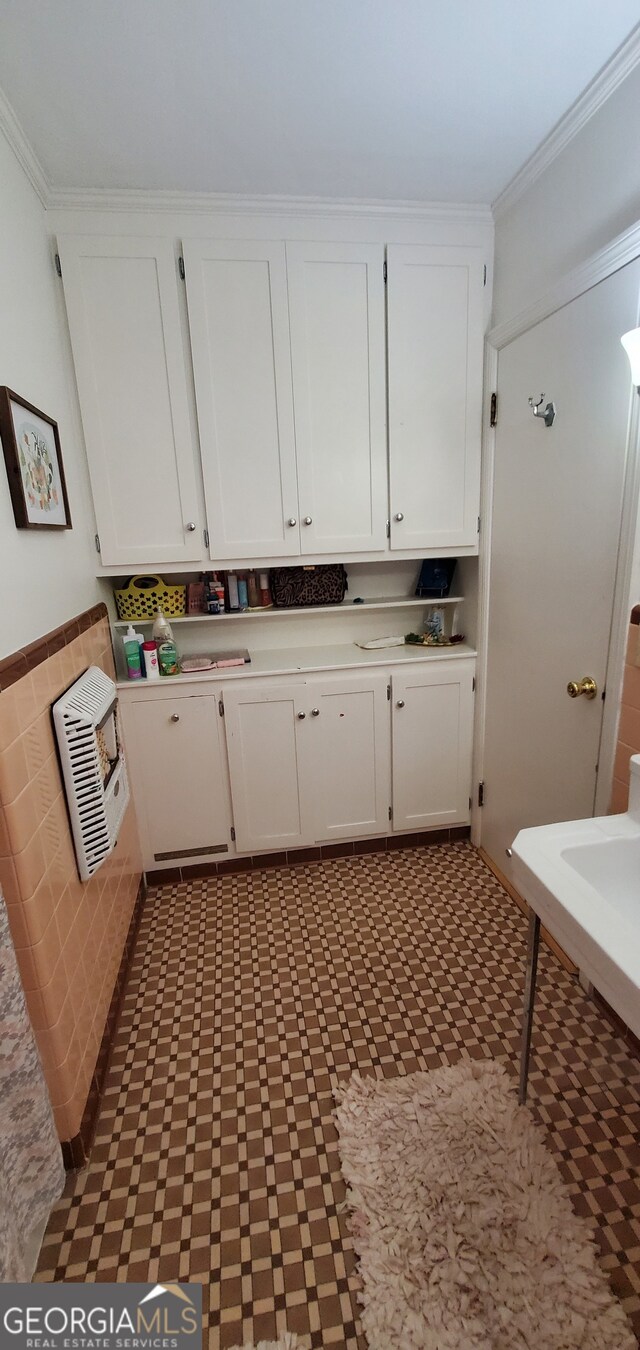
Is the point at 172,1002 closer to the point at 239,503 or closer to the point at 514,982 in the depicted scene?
the point at 514,982

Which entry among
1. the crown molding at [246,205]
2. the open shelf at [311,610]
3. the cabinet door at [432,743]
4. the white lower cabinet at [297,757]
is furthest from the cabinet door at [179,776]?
the crown molding at [246,205]

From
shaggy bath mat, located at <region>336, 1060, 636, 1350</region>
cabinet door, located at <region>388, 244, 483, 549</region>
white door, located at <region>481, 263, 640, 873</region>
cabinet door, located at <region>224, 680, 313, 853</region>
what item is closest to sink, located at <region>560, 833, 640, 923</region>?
white door, located at <region>481, 263, 640, 873</region>

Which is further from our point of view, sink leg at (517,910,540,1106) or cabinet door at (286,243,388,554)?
cabinet door at (286,243,388,554)

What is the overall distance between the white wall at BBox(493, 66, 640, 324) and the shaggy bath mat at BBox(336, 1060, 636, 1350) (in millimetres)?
2234

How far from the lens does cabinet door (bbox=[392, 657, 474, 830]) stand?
7.42ft

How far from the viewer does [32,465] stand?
1378 millimetres

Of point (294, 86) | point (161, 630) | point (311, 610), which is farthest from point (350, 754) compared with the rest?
point (294, 86)

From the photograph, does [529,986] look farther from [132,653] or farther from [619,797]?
[132,653]

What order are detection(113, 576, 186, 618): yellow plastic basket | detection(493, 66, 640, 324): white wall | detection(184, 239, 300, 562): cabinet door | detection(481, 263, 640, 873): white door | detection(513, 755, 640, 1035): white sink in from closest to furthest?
detection(513, 755, 640, 1035): white sink → detection(493, 66, 640, 324): white wall → detection(481, 263, 640, 873): white door → detection(184, 239, 300, 562): cabinet door → detection(113, 576, 186, 618): yellow plastic basket

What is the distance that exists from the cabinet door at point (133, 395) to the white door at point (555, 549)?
114cm

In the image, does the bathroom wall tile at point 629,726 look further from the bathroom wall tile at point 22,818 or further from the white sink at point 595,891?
the bathroom wall tile at point 22,818

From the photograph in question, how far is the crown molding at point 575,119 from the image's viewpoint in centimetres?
130

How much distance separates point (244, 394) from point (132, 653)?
40.4 inches

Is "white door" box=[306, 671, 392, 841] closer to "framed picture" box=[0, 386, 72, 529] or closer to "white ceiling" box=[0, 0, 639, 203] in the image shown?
"framed picture" box=[0, 386, 72, 529]
